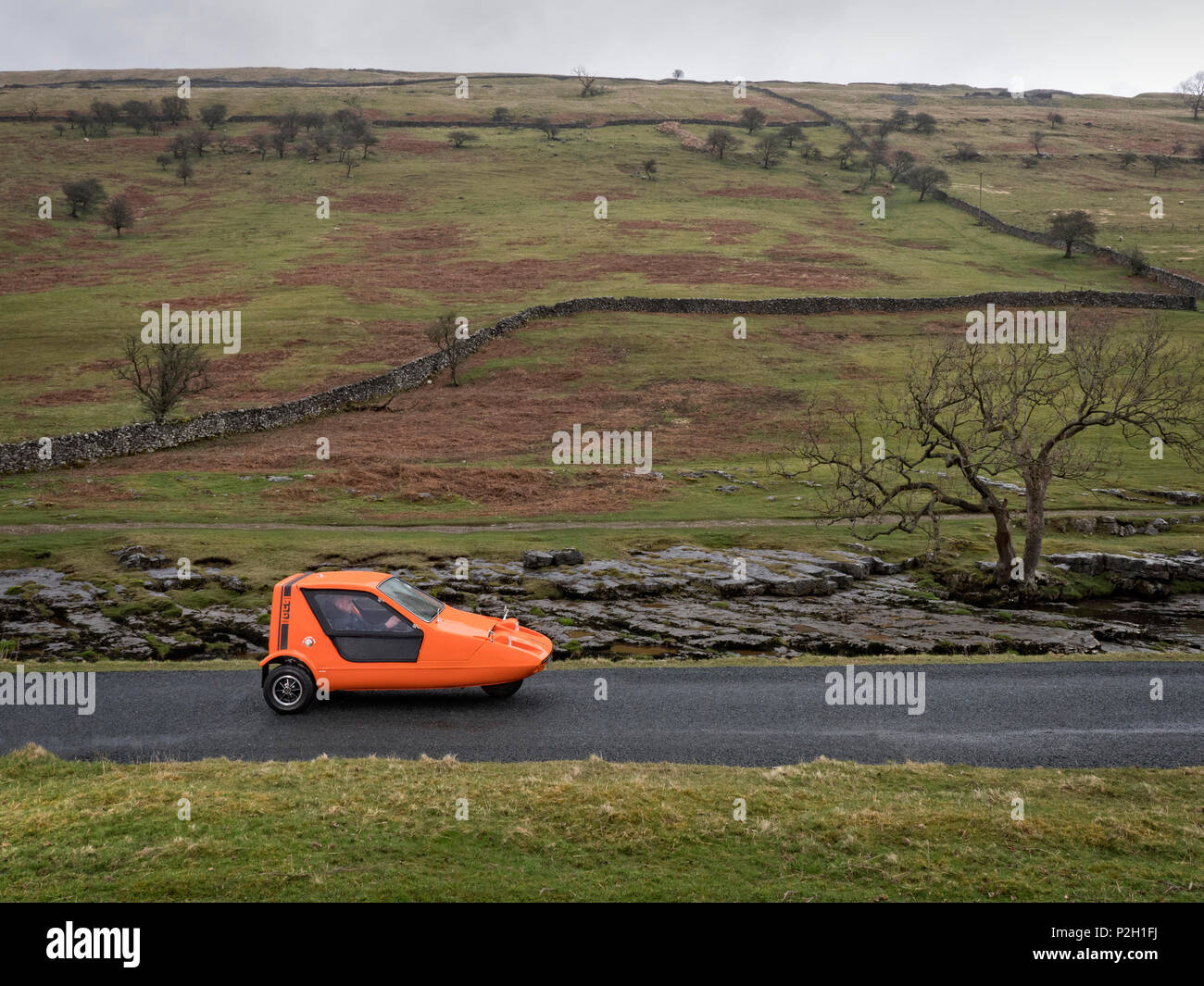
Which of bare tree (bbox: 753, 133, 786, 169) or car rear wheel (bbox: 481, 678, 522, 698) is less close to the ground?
bare tree (bbox: 753, 133, 786, 169)

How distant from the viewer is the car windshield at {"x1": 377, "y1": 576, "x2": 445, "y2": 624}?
17531mm

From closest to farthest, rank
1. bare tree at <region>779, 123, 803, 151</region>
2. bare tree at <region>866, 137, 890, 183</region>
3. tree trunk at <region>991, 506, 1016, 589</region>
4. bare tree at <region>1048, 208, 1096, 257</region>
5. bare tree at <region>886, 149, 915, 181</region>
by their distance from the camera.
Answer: tree trunk at <region>991, 506, 1016, 589</region> < bare tree at <region>1048, 208, 1096, 257</region> < bare tree at <region>886, 149, 915, 181</region> < bare tree at <region>866, 137, 890, 183</region> < bare tree at <region>779, 123, 803, 151</region>

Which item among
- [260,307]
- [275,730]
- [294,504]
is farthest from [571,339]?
[275,730]

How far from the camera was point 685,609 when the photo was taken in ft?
98.7

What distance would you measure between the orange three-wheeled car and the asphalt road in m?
0.60

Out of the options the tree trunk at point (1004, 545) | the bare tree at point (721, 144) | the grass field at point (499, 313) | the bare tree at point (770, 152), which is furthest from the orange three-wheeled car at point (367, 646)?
the bare tree at point (721, 144)

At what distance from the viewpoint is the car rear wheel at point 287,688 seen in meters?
17.1

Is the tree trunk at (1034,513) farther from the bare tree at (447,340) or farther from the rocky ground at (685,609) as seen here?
the bare tree at (447,340)

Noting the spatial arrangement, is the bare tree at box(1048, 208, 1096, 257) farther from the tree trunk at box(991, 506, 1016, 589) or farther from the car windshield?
the car windshield

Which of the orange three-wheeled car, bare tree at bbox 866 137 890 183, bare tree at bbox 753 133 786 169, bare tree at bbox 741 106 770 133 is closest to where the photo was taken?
the orange three-wheeled car

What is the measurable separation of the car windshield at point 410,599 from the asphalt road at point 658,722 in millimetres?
1794

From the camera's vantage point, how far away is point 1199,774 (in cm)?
1395

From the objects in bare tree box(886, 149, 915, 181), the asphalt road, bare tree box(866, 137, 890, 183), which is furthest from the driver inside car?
bare tree box(886, 149, 915, 181)

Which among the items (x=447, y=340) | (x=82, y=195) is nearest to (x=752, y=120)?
(x=82, y=195)
